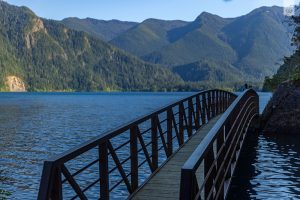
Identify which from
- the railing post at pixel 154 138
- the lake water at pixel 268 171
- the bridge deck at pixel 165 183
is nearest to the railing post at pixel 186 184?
the bridge deck at pixel 165 183

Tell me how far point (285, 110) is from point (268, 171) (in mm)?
14550

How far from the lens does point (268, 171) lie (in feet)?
68.3

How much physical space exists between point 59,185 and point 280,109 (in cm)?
3037

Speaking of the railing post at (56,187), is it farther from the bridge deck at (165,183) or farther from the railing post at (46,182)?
the bridge deck at (165,183)

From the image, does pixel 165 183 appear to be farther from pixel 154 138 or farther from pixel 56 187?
pixel 56 187

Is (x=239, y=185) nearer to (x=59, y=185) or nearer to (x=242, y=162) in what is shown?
(x=242, y=162)

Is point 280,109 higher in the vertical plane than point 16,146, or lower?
higher

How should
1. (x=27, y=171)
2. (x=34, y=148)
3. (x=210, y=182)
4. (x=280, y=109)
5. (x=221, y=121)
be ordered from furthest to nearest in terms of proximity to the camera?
(x=34, y=148)
(x=280, y=109)
(x=27, y=171)
(x=221, y=121)
(x=210, y=182)

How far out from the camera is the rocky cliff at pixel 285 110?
33.8 meters

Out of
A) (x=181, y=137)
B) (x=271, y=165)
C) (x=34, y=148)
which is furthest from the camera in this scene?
(x=34, y=148)

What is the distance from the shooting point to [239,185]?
17859 mm

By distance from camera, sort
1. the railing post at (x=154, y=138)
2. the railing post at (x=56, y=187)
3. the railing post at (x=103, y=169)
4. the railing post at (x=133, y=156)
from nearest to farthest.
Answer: the railing post at (x=56, y=187) → the railing post at (x=103, y=169) → the railing post at (x=133, y=156) → the railing post at (x=154, y=138)

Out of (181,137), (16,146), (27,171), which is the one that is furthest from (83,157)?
(181,137)

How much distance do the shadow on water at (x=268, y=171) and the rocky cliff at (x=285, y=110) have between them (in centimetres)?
212
